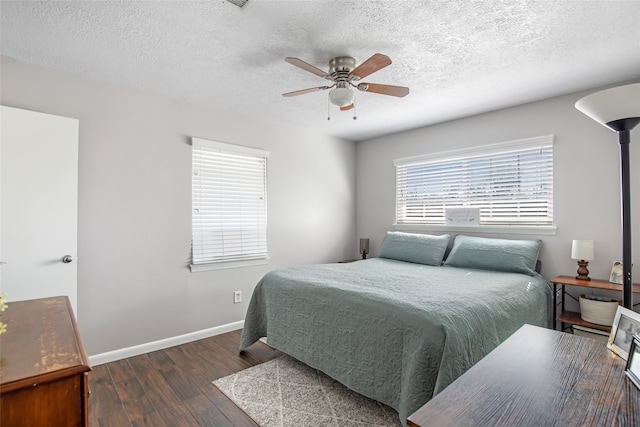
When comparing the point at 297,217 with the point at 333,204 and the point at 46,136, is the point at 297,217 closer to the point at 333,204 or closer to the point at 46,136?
the point at 333,204

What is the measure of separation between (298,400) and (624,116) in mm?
2429

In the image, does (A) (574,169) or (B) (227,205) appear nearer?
(A) (574,169)

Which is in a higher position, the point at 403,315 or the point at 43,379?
the point at 43,379

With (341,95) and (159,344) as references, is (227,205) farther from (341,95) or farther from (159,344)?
(341,95)

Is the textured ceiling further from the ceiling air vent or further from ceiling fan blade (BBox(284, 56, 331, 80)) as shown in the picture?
ceiling fan blade (BBox(284, 56, 331, 80))

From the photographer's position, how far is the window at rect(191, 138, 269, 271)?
3.20 metres

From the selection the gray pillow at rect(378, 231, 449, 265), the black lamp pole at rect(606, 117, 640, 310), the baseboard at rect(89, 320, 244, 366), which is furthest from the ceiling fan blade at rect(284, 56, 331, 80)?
the baseboard at rect(89, 320, 244, 366)

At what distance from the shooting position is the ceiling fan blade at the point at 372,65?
6.06 ft

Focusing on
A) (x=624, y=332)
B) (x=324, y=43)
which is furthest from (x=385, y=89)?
(x=624, y=332)

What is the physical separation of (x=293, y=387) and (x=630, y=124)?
8.26 ft

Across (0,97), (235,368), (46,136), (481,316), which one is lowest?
(235,368)

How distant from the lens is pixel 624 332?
959 millimetres

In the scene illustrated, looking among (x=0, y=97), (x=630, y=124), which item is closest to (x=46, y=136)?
(x=0, y=97)

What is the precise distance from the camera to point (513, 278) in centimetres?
265
